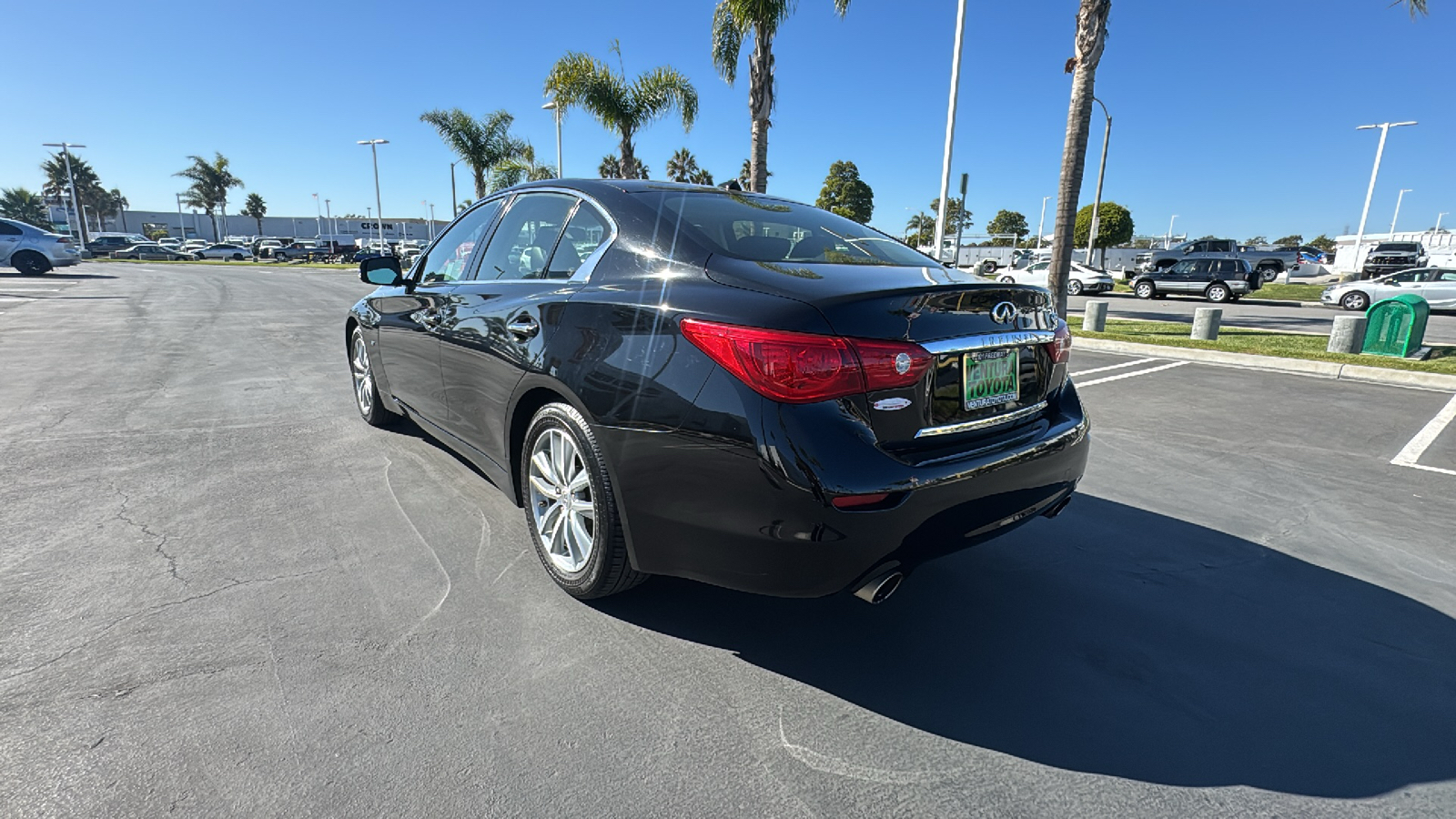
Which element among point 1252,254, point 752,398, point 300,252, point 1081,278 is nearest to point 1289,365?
point 752,398

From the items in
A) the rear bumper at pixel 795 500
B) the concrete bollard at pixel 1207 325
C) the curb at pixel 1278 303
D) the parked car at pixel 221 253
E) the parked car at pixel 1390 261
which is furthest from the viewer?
the parked car at pixel 221 253

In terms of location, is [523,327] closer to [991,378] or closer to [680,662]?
[680,662]

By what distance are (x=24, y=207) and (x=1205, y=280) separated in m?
118

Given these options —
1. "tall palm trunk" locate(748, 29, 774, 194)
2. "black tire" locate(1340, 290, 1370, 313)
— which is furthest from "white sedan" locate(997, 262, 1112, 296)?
"tall palm trunk" locate(748, 29, 774, 194)

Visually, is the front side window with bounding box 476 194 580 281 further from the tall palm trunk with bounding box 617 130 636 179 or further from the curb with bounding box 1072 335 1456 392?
the tall palm trunk with bounding box 617 130 636 179

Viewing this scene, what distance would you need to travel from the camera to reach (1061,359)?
284cm

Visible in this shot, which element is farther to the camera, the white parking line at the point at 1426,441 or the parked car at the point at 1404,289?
the parked car at the point at 1404,289

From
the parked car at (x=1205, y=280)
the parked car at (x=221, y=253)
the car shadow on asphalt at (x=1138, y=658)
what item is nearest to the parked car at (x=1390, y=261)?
the parked car at (x=1205, y=280)

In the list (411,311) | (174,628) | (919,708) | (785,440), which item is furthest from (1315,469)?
(174,628)

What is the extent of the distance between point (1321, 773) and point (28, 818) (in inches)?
130

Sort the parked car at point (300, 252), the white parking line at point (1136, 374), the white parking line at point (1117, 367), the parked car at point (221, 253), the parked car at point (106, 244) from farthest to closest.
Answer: the parked car at point (106, 244), the parked car at point (221, 253), the parked car at point (300, 252), the white parking line at point (1117, 367), the white parking line at point (1136, 374)

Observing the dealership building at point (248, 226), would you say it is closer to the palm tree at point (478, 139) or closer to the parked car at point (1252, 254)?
the palm tree at point (478, 139)

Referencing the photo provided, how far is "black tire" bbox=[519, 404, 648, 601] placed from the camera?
244 centimetres

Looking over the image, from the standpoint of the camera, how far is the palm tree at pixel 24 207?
3260 inches
